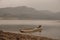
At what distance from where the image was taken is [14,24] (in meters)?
2.00

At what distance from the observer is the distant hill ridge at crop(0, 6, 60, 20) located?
201 cm

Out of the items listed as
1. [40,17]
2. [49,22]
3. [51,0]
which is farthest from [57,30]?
[51,0]

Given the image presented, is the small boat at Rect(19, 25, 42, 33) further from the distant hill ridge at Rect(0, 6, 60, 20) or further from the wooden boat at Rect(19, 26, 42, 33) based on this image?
the distant hill ridge at Rect(0, 6, 60, 20)

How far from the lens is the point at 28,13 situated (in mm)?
2023

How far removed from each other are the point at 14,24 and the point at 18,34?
0.14 meters

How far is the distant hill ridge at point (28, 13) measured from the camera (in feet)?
6.60

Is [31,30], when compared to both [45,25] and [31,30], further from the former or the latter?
[45,25]

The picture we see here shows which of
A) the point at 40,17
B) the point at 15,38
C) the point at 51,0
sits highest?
the point at 51,0

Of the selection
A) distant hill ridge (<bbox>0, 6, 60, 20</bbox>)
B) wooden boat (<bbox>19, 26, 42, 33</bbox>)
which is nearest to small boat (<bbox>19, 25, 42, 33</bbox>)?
wooden boat (<bbox>19, 26, 42, 33</bbox>)

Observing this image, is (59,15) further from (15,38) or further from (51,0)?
(15,38)

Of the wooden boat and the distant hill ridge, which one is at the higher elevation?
the distant hill ridge

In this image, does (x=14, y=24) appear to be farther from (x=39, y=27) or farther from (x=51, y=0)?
(x=51, y=0)

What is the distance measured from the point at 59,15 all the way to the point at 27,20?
1.36 feet

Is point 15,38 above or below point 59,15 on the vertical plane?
below
